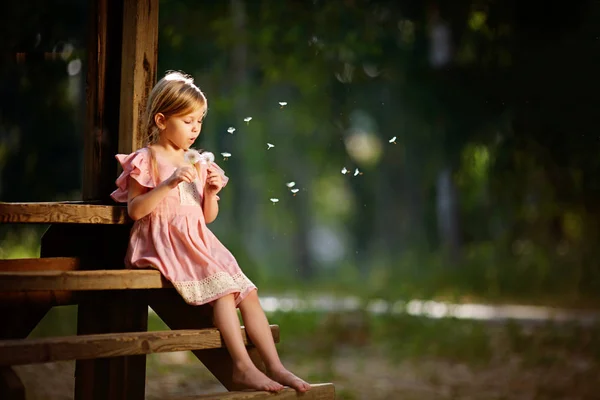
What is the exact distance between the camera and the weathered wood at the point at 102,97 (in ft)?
14.5

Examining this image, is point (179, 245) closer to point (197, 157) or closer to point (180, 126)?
point (197, 157)

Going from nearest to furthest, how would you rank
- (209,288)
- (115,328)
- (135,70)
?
(209,288) < (115,328) < (135,70)

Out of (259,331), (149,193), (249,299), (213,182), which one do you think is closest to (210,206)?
(213,182)

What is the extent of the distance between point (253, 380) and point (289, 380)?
155mm

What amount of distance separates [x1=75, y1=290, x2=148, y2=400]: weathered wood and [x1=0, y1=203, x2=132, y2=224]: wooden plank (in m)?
0.44

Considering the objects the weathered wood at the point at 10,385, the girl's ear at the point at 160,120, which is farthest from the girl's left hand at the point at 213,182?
the weathered wood at the point at 10,385

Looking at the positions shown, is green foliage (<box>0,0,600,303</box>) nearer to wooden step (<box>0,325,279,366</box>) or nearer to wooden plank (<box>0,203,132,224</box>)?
wooden plank (<box>0,203,132,224</box>)

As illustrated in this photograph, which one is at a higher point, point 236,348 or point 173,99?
point 173,99

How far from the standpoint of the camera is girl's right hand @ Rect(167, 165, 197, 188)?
12.2 feet

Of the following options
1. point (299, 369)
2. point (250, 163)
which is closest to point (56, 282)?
point (299, 369)

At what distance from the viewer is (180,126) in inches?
162

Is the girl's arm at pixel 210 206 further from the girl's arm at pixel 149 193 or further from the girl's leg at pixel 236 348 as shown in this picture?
the girl's leg at pixel 236 348

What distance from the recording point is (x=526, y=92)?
9820 millimetres

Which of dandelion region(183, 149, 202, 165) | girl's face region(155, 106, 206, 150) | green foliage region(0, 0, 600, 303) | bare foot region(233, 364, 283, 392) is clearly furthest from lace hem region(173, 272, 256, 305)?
green foliage region(0, 0, 600, 303)
